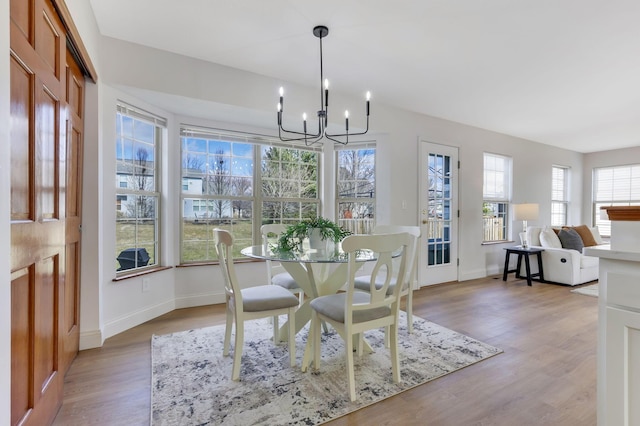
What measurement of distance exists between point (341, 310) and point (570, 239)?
4941mm

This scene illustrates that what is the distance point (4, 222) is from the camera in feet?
3.20

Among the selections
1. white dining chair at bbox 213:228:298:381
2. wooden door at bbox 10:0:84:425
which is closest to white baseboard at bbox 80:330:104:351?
wooden door at bbox 10:0:84:425

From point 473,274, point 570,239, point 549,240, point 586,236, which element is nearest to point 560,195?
point 586,236

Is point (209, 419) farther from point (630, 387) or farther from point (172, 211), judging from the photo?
point (172, 211)

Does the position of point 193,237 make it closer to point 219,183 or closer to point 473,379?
point 219,183

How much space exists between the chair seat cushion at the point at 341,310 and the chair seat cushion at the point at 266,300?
0.18 metres

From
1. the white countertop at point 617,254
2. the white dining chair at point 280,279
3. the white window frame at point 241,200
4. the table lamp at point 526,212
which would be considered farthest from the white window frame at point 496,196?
the white countertop at point 617,254

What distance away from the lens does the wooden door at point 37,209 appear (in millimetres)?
1136

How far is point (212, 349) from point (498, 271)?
4.84m

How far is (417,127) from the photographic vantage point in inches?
173

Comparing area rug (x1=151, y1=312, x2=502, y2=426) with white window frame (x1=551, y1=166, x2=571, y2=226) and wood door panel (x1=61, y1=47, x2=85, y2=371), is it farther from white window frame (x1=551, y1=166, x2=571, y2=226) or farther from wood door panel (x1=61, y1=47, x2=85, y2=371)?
white window frame (x1=551, y1=166, x2=571, y2=226)

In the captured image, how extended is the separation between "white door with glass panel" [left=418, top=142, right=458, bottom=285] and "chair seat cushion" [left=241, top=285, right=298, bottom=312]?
2757mm

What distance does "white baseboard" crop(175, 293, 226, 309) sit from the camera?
3377 mm

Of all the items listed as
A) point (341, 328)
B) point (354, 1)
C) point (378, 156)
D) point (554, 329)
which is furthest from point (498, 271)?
point (354, 1)
